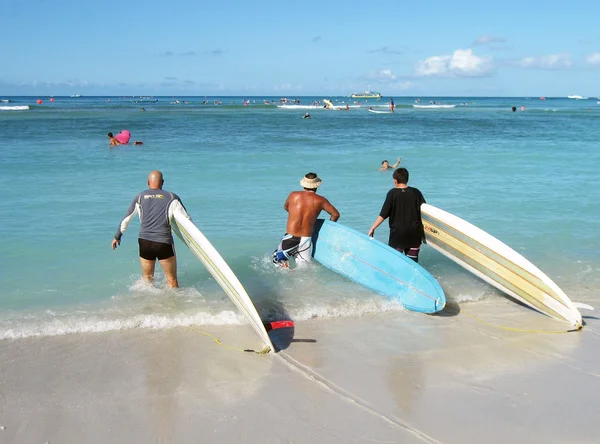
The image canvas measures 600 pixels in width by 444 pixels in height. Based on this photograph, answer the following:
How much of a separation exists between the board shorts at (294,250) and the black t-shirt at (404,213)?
120 centimetres

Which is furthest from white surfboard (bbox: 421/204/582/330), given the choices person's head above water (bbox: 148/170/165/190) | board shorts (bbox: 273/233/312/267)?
person's head above water (bbox: 148/170/165/190)

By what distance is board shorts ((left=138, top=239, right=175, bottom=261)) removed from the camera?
5.98 metres

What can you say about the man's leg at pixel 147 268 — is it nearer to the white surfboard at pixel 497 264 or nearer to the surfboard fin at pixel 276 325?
the surfboard fin at pixel 276 325

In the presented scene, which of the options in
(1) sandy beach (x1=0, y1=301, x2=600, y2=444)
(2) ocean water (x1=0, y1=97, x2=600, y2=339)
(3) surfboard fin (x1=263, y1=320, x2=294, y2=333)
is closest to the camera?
(1) sandy beach (x1=0, y1=301, x2=600, y2=444)

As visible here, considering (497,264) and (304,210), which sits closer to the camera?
(497,264)

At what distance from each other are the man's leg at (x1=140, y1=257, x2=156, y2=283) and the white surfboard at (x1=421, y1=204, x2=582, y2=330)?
3357 mm

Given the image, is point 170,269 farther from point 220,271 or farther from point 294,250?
point 294,250

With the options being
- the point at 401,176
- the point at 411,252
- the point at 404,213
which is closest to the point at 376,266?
the point at 411,252

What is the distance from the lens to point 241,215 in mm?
10453

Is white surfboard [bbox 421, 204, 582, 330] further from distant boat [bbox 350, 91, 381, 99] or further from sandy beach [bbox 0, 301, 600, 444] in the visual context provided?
distant boat [bbox 350, 91, 381, 99]

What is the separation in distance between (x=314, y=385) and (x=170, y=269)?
2.62m

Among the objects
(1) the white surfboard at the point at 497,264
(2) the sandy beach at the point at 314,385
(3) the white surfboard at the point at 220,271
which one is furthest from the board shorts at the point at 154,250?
(1) the white surfboard at the point at 497,264

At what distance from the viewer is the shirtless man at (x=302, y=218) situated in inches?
273

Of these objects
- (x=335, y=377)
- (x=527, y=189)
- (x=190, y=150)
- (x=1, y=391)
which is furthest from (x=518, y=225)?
(x=190, y=150)
